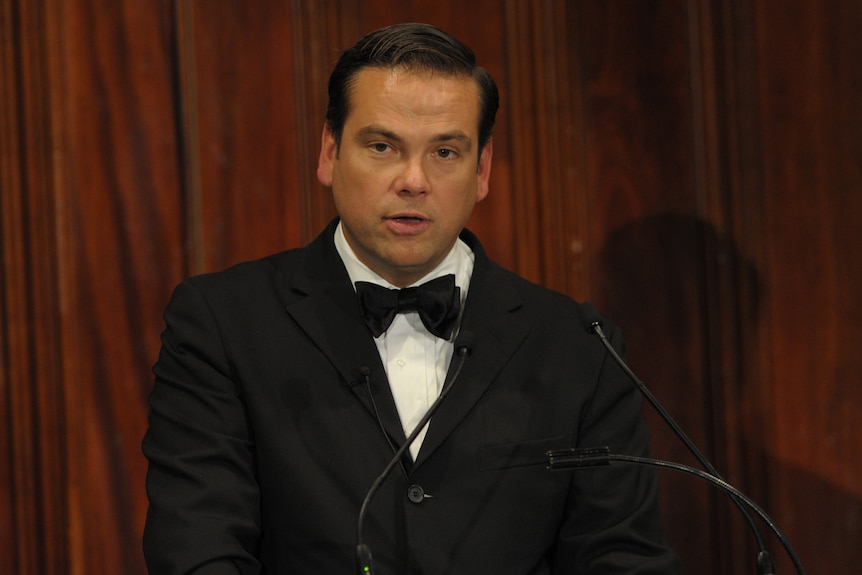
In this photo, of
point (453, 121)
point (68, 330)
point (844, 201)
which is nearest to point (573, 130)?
point (844, 201)

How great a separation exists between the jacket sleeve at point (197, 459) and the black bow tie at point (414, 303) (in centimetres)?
28

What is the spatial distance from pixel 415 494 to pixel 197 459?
1.24ft

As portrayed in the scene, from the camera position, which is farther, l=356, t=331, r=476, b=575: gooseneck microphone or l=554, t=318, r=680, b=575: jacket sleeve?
l=554, t=318, r=680, b=575: jacket sleeve

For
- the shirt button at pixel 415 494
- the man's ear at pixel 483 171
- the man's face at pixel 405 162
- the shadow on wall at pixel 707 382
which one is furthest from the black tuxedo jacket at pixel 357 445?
the shadow on wall at pixel 707 382

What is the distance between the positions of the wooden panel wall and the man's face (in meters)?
0.66

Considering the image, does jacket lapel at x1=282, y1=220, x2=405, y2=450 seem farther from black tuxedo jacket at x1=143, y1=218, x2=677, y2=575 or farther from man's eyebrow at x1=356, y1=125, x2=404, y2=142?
man's eyebrow at x1=356, y1=125, x2=404, y2=142

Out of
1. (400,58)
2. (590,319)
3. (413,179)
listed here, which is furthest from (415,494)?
(400,58)

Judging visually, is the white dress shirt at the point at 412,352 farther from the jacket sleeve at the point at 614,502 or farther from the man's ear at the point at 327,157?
the jacket sleeve at the point at 614,502

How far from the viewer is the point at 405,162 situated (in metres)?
1.95

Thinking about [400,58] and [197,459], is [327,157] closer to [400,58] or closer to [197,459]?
[400,58]

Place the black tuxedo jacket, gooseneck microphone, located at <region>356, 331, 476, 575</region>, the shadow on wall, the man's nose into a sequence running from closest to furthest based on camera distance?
gooseneck microphone, located at <region>356, 331, 476, 575</region> → the black tuxedo jacket → the man's nose → the shadow on wall

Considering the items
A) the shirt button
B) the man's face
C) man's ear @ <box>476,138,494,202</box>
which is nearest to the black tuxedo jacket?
the shirt button

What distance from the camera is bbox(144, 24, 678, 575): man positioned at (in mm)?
1842

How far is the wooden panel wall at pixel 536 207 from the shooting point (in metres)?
2.41
